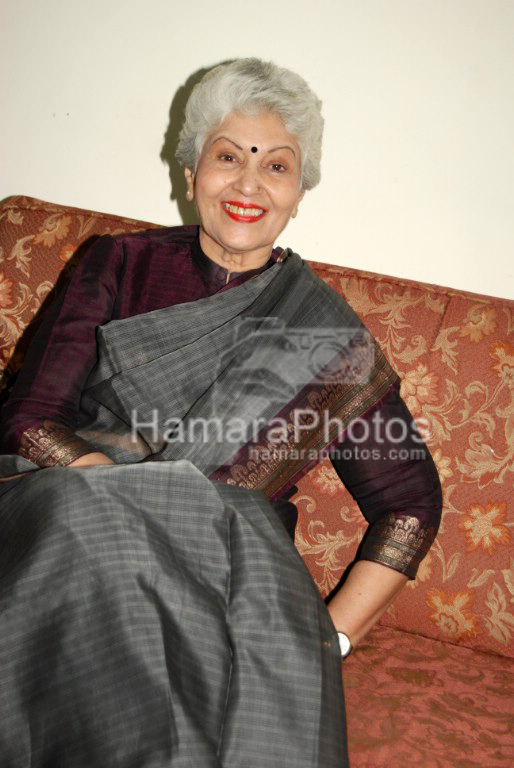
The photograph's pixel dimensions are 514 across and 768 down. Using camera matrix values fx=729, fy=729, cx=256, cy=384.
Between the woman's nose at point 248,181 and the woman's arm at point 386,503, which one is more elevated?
the woman's nose at point 248,181

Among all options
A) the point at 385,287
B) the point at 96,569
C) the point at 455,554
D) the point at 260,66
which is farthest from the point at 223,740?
the point at 260,66

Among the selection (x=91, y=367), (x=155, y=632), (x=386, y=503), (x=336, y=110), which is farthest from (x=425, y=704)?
(x=336, y=110)

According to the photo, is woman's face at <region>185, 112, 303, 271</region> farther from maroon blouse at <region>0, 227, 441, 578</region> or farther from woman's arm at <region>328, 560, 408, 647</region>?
woman's arm at <region>328, 560, 408, 647</region>

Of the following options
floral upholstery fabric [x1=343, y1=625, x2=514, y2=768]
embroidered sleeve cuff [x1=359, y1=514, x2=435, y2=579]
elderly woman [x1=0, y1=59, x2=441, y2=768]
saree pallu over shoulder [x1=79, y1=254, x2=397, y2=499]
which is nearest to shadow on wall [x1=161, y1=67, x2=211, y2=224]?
elderly woman [x1=0, y1=59, x2=441, y2=768]

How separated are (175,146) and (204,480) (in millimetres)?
1092

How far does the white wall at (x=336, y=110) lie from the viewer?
5.43ft

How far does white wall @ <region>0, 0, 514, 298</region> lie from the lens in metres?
1.65

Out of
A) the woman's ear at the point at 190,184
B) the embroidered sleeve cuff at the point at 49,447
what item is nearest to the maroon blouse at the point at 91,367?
the embroidered sleeve cuff at the point at 49,447

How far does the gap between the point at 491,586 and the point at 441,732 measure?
0.32m

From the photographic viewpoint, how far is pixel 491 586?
1373 mm

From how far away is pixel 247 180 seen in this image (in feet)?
4.42

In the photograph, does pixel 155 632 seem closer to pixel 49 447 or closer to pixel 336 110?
pixel 49 447

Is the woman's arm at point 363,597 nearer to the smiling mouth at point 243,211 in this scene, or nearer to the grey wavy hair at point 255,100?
the smiling mouth at point 243,211

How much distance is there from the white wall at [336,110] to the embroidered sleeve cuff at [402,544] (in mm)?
722
